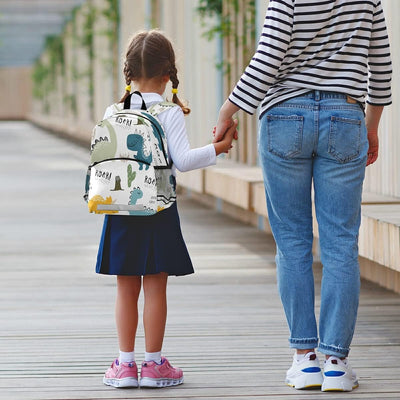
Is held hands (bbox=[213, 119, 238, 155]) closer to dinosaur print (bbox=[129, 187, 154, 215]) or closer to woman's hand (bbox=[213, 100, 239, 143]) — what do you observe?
woman's hand (bbox=[213, 100, 239, 143])

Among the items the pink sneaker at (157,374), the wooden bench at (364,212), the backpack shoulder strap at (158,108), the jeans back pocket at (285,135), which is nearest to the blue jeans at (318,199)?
the jeans back pocket at (285,135)

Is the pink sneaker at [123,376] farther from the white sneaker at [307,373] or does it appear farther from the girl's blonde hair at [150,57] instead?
the girl's blonde hair at [150,57]

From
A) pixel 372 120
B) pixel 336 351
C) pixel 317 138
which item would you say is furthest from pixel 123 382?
pixel 372 120

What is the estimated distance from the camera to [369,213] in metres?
4.49

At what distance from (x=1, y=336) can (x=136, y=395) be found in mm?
1106

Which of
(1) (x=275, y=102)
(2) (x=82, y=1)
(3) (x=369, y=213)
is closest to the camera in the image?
(1) (x=275, y=102)

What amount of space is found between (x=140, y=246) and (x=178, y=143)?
32 centimetres

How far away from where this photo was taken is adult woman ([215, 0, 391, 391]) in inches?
115

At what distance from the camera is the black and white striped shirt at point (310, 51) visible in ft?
9.49

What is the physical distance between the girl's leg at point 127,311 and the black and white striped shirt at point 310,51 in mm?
641

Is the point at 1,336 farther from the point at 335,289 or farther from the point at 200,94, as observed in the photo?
the point at 200,94

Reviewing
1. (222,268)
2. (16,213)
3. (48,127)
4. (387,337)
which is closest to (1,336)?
(387,337)

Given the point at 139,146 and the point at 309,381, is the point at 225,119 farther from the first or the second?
the point at 309,381

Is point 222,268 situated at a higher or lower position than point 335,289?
lower
